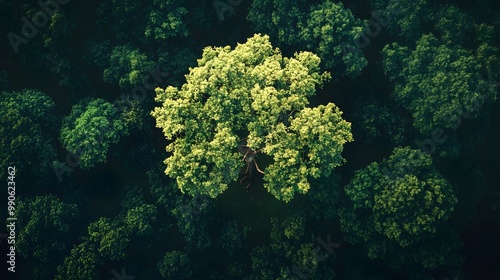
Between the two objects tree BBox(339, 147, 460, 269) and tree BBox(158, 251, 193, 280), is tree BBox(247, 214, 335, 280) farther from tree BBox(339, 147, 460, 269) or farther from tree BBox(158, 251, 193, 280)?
tree BBox(158, 251, 193, 280)

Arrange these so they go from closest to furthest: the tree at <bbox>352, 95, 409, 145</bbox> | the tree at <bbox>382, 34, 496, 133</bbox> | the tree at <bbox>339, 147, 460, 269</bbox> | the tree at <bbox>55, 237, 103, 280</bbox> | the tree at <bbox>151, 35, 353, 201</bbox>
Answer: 1. the tree at <bbox>151, 35, 353, 201</bbox>
2. the tree at <bbox>339, 147, 460, 269</bbox>
3. the tree at <bbox>382, 34, 496, 133</bbox>
4. the tree at <bbox>55, 237, 103, 280</bbox>
5. the tree at <bbox>352, 95, 409, 145</bbox>

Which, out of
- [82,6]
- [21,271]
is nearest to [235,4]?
[82,6]

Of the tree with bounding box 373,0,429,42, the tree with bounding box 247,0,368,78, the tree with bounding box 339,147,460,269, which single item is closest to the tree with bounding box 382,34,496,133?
the tree with bounding box 373,0,429,42

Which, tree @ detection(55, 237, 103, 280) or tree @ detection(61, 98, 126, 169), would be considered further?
tree @ detection(61, 98, 126, 169)

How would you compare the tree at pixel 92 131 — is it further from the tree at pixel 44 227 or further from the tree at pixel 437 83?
the tree at pixel 437 83

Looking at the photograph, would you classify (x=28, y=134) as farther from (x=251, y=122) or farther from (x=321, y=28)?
(x=321, y=28)

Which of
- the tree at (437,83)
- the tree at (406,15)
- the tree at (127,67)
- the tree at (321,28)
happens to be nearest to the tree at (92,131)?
the tree at (127,67)

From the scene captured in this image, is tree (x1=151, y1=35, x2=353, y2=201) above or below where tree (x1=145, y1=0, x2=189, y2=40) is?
below
